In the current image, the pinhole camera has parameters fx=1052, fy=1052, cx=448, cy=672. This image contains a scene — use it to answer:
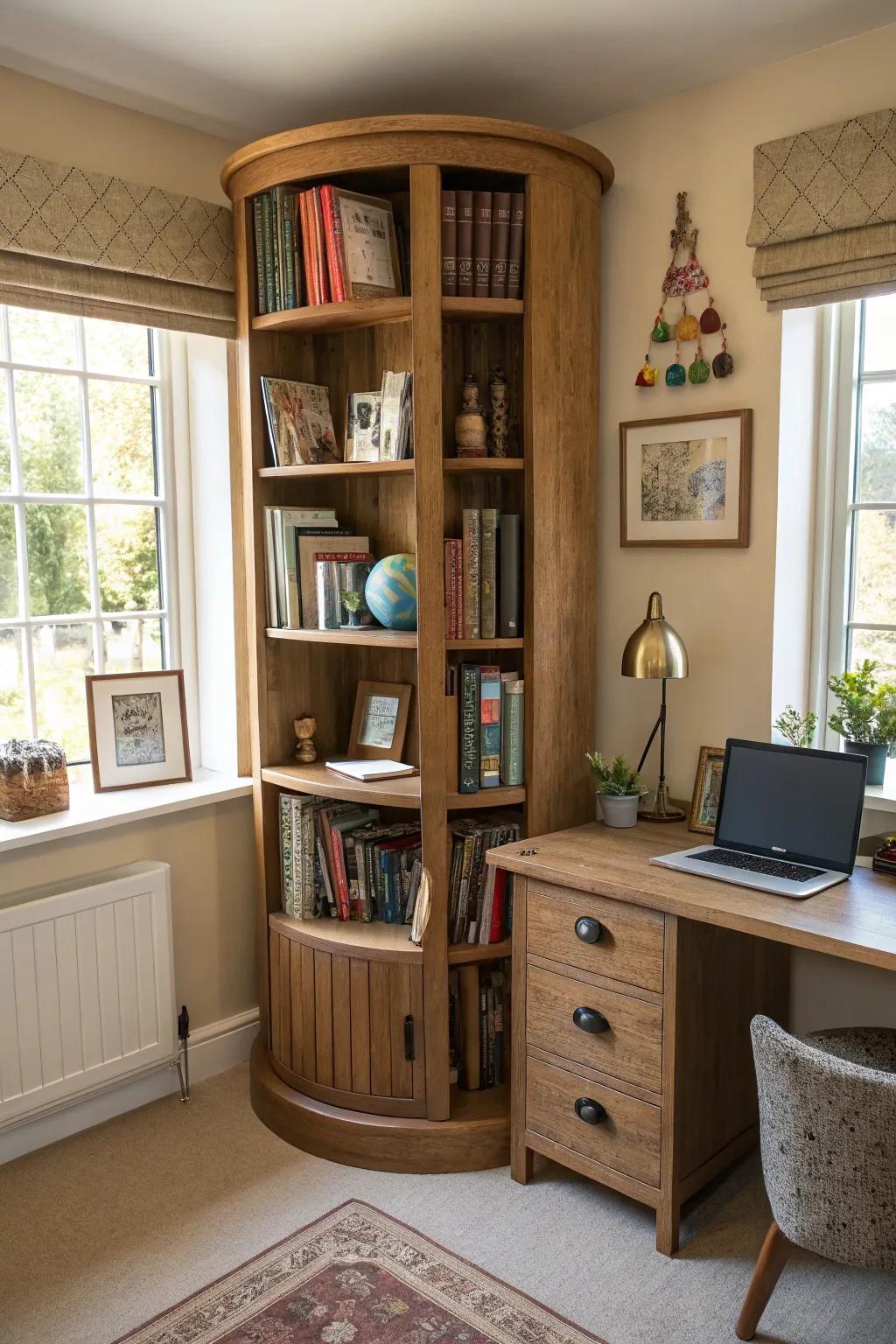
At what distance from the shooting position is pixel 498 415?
8.12 ft

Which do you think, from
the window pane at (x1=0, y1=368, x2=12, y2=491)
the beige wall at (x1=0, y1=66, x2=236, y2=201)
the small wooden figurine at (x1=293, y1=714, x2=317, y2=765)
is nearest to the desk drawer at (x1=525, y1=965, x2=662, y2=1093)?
the small wooden figurine at (x1=293, y1=714, x2=317, y2=765)

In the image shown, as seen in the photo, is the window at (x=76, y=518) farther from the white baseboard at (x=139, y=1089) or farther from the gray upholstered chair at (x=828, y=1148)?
the gray upholstered chair at (x=828, y=1148)

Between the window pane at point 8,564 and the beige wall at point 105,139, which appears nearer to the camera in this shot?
the beige wall at point 105,139

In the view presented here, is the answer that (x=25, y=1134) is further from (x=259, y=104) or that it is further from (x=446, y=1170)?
(x=259, y=104)

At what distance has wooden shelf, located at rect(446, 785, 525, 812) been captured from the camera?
2430 mm

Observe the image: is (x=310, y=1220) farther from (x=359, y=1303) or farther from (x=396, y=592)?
(x=396, y=592)

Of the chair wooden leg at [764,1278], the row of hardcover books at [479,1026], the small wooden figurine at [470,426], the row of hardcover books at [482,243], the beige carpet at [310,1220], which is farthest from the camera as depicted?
the row of hardcover books at [479,1026]

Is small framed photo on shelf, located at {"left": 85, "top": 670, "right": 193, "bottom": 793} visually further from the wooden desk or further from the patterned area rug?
the patterned area rug

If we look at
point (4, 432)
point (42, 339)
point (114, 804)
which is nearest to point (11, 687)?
point (114, 804)

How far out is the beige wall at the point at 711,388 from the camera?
2.34 metres

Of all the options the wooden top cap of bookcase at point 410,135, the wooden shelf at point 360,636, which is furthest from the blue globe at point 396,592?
the wooden top cap of bookcase at point 410,135

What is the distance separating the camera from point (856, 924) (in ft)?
6.08

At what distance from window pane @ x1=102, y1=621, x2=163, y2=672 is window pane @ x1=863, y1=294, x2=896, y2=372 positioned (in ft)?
6.37

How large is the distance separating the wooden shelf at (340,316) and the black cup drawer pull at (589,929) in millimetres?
1356
